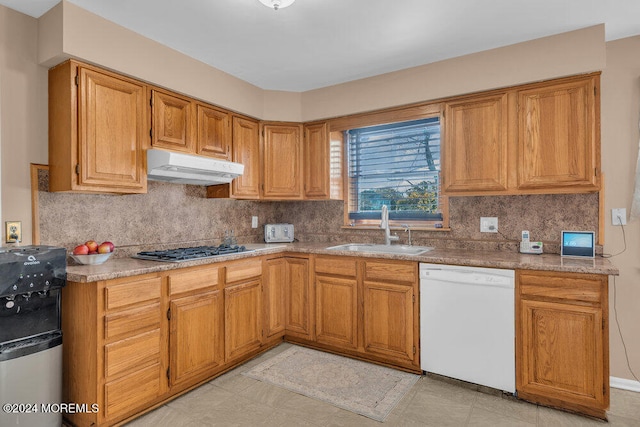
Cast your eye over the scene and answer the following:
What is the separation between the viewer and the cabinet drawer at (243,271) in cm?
281

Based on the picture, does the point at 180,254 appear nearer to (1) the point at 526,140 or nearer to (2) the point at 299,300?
(2) the point at 299,300

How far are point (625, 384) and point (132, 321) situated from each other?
3456mm

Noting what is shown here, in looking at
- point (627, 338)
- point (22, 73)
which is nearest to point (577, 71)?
point (627, 338)

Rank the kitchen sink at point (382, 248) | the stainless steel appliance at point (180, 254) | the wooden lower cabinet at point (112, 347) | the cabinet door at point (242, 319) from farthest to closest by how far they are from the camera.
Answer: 1. the kitchen sink at point (382, 248)
2. the cabinet door at point (242, 319)
3. the stainless steel appliance at point (180, 254)
4. the wooden lower cabinet at point (112, 347)

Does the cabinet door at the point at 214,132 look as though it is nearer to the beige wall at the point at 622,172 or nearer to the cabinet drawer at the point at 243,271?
the cabinet drawer at the point at 243,271

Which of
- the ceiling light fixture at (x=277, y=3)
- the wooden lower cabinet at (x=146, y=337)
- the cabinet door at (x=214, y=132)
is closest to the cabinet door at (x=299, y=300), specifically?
the wooden lower cabinet at (x=146, y=337)

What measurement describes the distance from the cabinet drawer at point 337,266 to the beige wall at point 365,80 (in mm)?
1475

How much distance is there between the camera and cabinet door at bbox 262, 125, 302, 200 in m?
3.64

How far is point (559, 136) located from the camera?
252 cm

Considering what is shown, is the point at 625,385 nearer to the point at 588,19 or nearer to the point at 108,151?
the point at 588,19

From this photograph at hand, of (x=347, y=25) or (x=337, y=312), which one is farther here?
(x=337, y=312)

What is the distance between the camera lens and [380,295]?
2.87 meters

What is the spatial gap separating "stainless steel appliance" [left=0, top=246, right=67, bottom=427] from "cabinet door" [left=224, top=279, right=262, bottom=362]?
110 centimetres

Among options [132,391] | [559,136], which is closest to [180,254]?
[132,391]
